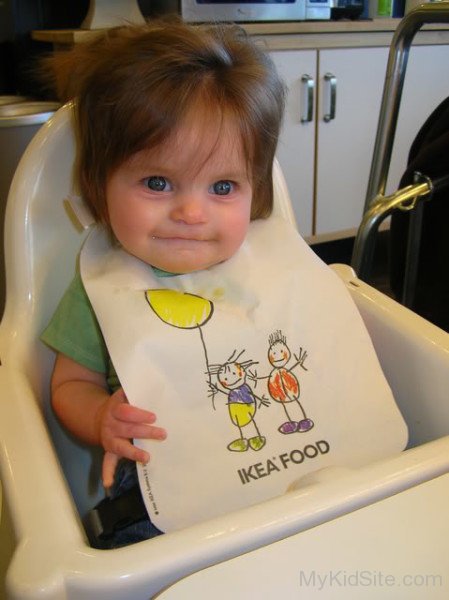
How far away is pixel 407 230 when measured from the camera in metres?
A: 1.23

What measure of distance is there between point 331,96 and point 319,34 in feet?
0.62

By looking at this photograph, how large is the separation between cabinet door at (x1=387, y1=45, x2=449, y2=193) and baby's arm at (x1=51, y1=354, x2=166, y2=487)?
1.73 metres

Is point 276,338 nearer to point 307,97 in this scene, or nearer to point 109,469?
point 109,469

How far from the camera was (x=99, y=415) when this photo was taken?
2.15ft

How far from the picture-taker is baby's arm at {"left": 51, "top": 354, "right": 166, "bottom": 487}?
1.98 ft

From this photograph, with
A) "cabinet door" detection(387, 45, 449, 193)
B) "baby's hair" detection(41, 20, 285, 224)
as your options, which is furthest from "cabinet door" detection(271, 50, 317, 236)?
"baby's hair" detection(41, 20, 285, 224)

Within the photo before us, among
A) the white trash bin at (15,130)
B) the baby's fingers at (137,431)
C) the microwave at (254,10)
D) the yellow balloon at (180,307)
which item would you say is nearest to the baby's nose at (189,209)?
the yellow balloon at (180,307)

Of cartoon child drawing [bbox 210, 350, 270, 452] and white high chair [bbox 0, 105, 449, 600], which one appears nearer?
white high chair [bbox 0, 105, 449, 600]

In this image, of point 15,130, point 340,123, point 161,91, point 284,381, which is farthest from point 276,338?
point 340,123

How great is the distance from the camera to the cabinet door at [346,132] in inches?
77.8

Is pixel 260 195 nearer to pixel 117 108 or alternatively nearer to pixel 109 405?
pixel 117 108

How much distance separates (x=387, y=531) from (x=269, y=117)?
455 millimetres

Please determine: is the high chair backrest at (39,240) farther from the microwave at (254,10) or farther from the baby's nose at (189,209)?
the microwave at (254,10)

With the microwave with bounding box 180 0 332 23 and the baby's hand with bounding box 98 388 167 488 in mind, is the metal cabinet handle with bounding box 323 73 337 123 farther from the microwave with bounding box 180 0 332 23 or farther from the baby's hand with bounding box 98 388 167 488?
the baby's hand with bounding box 98 388 167 488
